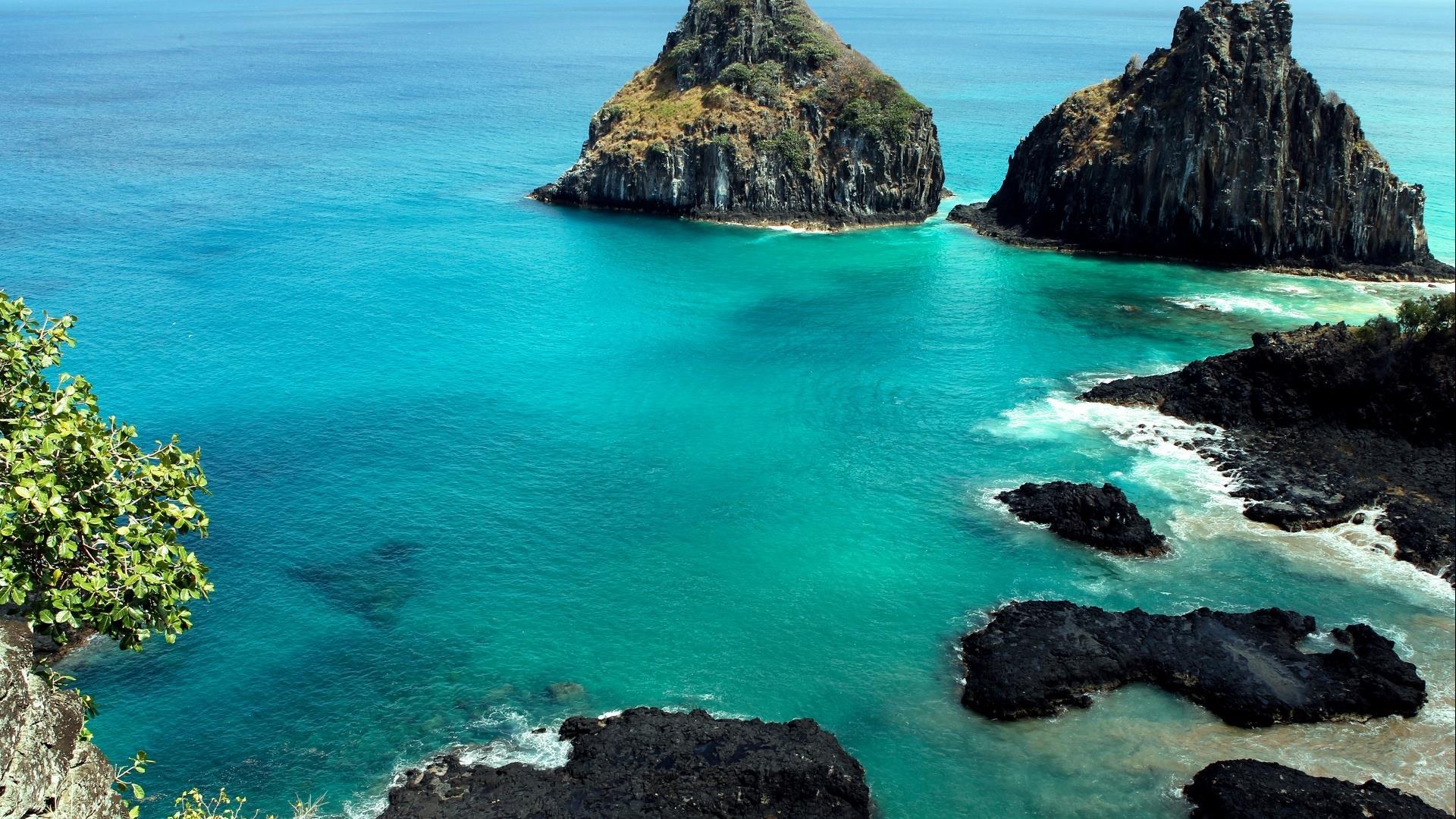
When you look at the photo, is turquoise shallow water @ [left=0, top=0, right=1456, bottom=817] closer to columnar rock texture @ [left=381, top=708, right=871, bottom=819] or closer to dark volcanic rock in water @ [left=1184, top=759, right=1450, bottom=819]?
dark volcanic rock in water @ [left=1184, top=759, right=1450, bottom=819]

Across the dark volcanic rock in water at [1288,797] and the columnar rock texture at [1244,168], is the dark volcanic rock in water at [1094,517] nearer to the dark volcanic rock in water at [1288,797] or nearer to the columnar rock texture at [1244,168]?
the dark volcanic rock in water at [1288,797]

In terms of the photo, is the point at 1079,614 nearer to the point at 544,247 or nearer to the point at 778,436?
the point at 778,436

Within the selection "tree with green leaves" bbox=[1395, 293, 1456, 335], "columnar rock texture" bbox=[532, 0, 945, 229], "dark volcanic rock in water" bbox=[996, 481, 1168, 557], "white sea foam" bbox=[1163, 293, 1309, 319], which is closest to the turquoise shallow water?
"white sea foam" bbox=[1163, 293, 1309, 319]

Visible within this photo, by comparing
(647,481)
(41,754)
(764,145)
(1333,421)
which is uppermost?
(764,145)

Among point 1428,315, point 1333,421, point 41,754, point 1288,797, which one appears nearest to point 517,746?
point 41,754

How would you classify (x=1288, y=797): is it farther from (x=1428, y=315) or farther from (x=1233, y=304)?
(x=1233, y=304)

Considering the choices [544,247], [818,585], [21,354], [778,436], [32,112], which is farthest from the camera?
[32,112]

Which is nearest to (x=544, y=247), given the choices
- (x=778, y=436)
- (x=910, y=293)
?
(x=910, y=293)
